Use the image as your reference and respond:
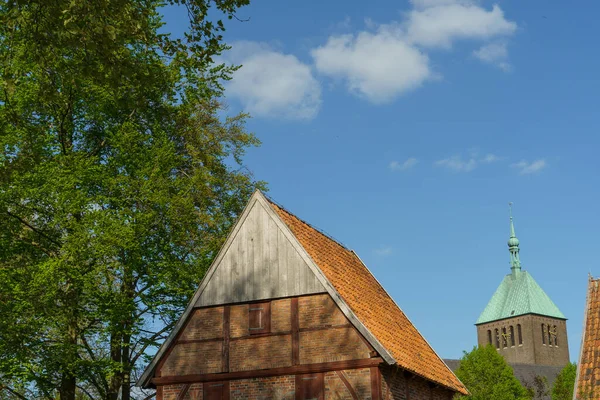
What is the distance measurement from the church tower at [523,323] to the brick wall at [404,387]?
379 feet

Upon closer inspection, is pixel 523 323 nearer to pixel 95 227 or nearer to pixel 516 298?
pixel 516 298

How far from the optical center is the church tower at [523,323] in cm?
13438

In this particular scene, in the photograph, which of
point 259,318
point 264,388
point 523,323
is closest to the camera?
point 264,388

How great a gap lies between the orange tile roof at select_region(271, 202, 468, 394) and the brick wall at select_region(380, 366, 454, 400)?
287 millimetres

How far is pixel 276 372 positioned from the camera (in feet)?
68.8

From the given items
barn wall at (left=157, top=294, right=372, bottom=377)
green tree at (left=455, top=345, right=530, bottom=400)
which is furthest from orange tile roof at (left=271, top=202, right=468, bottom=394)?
green tree at (left=455, top=345, right=530, bottom=400)

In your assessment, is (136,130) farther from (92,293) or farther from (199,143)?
(92,293)

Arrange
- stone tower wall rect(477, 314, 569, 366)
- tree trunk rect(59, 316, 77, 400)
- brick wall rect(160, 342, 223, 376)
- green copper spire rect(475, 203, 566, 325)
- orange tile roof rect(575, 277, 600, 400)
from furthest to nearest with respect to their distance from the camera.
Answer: green copper spire rect(475, 203, 566, 325) < stone tower wall rect(477, 314, 569, 366) < tree trunk rect(59, 316, 77, 400) < brick wall rect(160, 342, 223, 376) < orange tile roof rect(575, 277, 600, 400)

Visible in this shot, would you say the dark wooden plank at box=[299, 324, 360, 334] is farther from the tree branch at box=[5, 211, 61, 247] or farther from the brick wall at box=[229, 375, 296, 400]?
the tree branch at box=[5, 211, 61, 247]

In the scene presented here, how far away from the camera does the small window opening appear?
70.8ft

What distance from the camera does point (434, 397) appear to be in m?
24.0

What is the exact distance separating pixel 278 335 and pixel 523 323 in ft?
395

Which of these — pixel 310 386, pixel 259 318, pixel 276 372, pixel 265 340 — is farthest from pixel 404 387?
pixel 259 318

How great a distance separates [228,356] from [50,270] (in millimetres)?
5953
